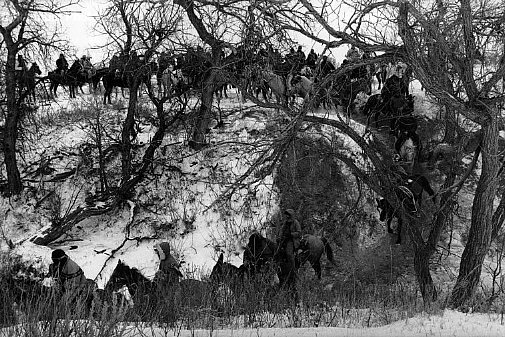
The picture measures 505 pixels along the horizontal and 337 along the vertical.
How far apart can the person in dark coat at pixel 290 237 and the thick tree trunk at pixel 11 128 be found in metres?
9.10

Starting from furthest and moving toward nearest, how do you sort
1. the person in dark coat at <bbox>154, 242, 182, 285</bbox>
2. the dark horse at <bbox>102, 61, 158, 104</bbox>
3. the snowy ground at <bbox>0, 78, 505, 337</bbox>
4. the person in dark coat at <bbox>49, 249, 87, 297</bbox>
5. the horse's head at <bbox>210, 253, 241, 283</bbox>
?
the dark horse at <bbox>102, 61, 158, 104</bbox> < the snowy ground at <bbox>0, 78, 505, 337</bbox> < the horse's head at <bbox>210, 253, 241, 283</bbox> < the person in dark coat at <bbox>154, 242, 182, 285</bbox> < the person in dark coat at <bbox>49, 249, 87, 297</bbox>

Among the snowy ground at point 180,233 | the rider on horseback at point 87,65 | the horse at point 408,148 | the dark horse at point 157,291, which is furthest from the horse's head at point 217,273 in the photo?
the rider on horseback at point 87,65

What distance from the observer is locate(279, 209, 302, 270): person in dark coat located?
33.9ft

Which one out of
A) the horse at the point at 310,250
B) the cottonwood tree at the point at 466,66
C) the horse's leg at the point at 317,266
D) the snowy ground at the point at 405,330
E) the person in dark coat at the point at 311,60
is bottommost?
the snowy ground at the point at 405,330

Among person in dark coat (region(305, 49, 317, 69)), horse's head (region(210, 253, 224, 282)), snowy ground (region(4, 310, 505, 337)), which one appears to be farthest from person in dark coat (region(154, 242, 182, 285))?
person in dark coat (region(305, 49, 317, 69))

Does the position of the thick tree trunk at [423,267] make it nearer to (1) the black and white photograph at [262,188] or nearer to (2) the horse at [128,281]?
(1) the black and white photograph at [262,188]

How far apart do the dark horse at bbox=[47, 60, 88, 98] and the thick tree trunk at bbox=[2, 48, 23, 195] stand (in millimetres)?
2188

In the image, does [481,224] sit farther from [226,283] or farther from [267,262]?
[226,283]

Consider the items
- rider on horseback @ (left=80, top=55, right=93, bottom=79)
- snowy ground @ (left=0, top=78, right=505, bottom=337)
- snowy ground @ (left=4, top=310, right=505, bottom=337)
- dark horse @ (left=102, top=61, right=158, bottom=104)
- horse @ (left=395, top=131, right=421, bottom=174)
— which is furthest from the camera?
rider on horseback @ (left=80, top=55, right=93, bottom=79)

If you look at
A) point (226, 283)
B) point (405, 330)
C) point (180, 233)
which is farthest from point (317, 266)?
point (405, 330)

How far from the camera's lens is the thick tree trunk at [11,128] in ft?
48.5

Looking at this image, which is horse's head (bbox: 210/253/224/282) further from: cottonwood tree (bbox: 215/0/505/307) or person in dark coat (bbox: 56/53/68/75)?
person in dark coat (bbox: 56/53/68/75)

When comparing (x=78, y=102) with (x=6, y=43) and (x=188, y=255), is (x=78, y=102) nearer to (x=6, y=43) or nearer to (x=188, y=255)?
(x=6, y=43)

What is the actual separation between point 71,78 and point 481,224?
53.1ft
